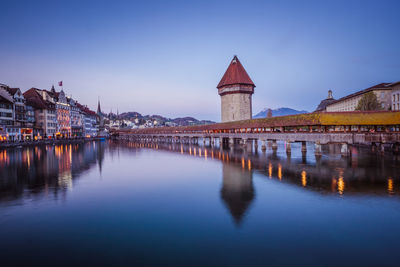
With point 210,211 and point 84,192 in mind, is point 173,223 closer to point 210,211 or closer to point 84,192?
point 210,211

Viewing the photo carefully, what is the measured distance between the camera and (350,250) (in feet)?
24.3

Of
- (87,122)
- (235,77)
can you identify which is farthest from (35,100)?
(235,77)

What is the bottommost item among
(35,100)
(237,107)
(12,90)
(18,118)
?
(18,118)

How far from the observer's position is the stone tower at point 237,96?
197ft

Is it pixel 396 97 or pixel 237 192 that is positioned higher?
pixel 396 97

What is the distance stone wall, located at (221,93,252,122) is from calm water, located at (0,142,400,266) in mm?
42513

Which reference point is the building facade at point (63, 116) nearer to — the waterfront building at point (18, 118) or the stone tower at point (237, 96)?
the waterfront building at point (18, 118)

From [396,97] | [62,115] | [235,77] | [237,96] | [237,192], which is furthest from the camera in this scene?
[62,115]

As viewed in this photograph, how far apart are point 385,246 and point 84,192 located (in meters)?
14.1

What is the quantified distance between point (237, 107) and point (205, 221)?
5150 cm

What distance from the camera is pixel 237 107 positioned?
60.0 meters

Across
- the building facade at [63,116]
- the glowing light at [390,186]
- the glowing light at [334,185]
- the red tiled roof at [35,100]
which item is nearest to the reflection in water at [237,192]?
the glowing light at [334,185]

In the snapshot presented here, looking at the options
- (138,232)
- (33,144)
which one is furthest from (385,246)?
(33,144)

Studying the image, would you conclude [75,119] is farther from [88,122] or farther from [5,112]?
[5,112]
